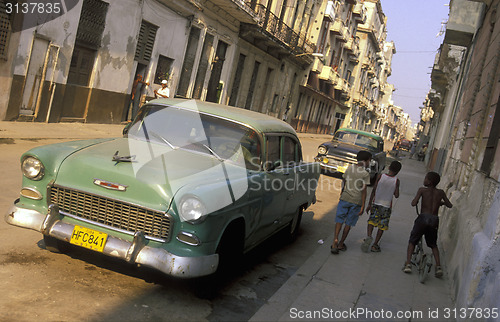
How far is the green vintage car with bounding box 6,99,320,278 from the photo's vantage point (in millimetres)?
4016

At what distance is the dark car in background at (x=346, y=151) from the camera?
1423 cm

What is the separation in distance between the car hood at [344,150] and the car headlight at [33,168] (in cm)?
1069

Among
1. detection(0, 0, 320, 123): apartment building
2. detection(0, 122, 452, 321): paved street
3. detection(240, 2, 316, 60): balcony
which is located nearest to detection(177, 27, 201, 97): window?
detection(0, 0, 320, 123): apartment building

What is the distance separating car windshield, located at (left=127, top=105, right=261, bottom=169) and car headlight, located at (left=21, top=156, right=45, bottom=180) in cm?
117

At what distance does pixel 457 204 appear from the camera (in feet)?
24.1

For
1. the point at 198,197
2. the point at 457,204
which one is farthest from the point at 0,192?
the point at 457,204

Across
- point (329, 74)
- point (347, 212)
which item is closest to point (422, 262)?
point (347, 212)

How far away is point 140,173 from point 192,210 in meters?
0.61

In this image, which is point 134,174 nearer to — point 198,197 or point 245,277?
point 198,197

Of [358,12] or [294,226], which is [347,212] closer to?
[294,226]

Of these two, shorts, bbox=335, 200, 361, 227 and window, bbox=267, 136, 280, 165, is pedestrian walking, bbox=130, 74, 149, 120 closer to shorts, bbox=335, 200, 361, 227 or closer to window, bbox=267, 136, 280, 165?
shorts, bbox=335, 200, 361, 227

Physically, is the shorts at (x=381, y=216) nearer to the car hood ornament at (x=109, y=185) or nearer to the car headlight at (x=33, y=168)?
the car hood ornament at (x=109, y=185)

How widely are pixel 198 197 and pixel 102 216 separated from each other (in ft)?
2.92

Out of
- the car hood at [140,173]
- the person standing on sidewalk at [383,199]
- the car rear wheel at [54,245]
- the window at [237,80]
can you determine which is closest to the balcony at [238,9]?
the window at [237,80]
